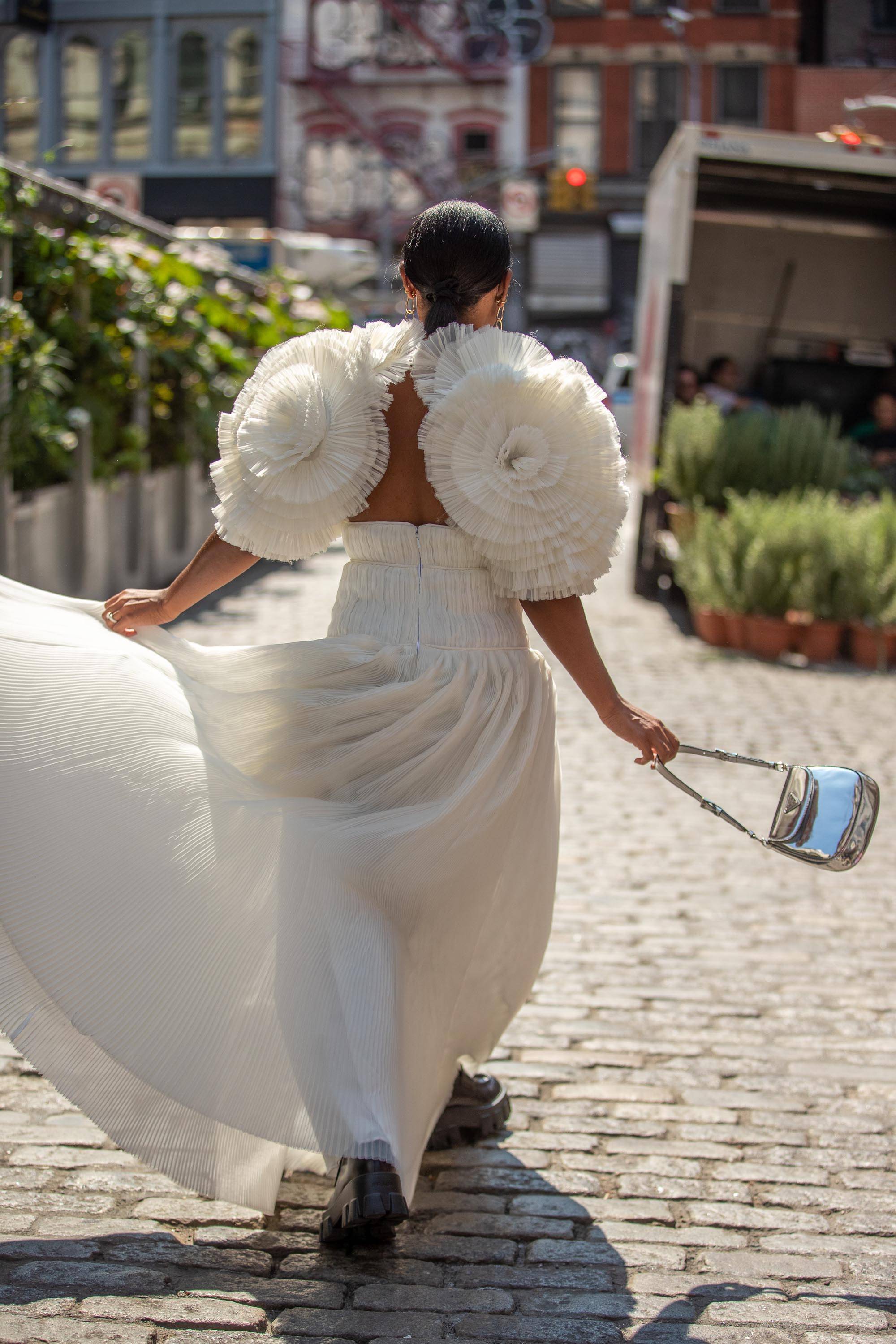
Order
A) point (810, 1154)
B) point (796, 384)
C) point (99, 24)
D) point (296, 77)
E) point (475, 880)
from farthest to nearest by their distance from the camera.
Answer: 1. point (296, 77)
2. point (99, 24)
3. point (796, 384)
4. point (810, 1154)
5. point (475, 880)

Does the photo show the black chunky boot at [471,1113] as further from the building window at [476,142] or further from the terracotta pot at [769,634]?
the building window at [476,142]

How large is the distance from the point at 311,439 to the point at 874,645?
7705 mm

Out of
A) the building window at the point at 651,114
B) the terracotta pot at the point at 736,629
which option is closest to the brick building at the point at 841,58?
the building window at the point at 651,114

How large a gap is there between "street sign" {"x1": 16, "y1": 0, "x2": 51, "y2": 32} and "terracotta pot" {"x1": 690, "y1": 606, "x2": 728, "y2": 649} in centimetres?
653

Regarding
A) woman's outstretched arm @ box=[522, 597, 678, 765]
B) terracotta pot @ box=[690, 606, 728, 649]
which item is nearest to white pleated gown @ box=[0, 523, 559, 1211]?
woman's outstretched arm @ box=[522, 597, 678, 765]

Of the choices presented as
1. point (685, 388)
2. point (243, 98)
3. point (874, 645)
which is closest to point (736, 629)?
point (874, 645)

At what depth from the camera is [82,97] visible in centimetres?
3647

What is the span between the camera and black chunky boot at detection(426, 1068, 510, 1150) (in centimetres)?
331

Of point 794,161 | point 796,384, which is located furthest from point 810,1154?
point 796,384

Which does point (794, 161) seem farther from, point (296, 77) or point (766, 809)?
point (296, 77)

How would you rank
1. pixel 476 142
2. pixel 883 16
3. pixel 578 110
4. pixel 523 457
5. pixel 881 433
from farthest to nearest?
pixel 476 142, pixel 578 110, pixel 883 16, pixel 881 433, pixel 523 457

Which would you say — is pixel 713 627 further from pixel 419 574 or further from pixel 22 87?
pixel 22 87

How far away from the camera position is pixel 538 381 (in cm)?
276

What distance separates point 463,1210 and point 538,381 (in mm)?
1638
